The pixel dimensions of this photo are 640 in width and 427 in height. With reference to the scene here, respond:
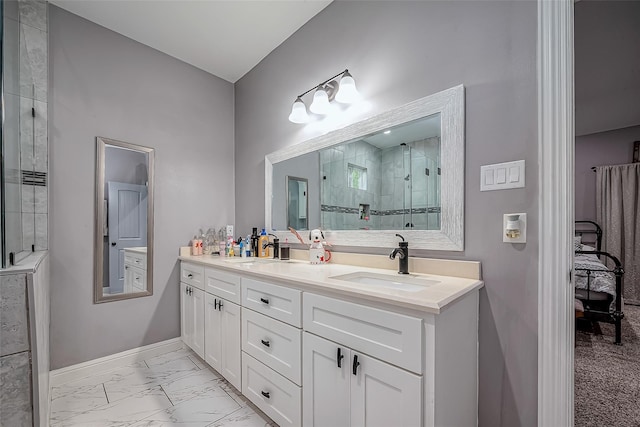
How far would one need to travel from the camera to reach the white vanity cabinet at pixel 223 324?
171 centimetres

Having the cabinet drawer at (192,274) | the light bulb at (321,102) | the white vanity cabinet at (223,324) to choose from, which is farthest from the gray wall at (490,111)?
the cabinet drawer at (192,274)

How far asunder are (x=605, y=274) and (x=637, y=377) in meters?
1.14

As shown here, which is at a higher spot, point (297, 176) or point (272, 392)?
point (297, 176)

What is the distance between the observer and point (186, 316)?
2.37 metres

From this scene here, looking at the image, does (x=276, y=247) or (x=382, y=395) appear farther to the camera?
(x=276, y=247)

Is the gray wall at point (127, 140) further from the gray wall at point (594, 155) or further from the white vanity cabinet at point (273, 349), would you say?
the gray wall at point (594, 155)

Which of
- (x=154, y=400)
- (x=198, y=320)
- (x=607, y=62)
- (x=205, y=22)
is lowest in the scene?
(x=154, y=400)

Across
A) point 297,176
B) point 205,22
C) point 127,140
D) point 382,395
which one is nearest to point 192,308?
point 297,176

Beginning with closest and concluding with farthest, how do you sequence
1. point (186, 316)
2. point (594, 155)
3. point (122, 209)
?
1. point (122, 209)
2. point (186, 316)
3. point (594, 155)

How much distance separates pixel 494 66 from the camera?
124 centimetres

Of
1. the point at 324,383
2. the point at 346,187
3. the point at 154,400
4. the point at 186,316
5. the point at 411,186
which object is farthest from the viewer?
the point at 186,316

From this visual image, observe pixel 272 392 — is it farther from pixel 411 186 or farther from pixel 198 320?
pixel 411 186

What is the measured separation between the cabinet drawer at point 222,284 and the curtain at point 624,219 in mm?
5408

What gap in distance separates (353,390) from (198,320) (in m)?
1.55
